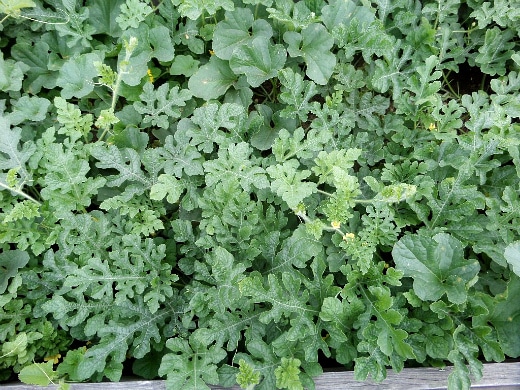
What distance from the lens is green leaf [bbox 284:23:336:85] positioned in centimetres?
267

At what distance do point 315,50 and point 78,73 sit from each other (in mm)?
1377

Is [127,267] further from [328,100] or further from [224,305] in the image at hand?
[328,100]

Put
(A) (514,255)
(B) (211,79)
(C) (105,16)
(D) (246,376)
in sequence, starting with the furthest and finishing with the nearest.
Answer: (C) (105,16) < (B) (211,79) < (A) (514,255) < (D) (246,376)

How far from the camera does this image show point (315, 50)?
107 inches

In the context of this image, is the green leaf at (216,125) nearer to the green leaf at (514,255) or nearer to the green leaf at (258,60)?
the green leaf at (258,60)

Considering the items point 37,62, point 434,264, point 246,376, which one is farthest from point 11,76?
point 434,264

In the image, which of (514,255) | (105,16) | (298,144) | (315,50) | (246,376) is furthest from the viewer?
(105,16)

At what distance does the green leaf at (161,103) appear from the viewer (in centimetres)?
274

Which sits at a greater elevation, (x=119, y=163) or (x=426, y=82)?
(x=426, y=82)

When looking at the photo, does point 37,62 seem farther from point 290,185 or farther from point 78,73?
point 290,185

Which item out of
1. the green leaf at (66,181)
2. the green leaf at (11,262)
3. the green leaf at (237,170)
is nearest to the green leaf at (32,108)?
the green leaf at (66,181)

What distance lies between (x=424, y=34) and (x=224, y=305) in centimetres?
183

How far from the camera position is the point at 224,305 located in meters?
2.29

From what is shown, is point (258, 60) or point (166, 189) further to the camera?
point (258, 60)
